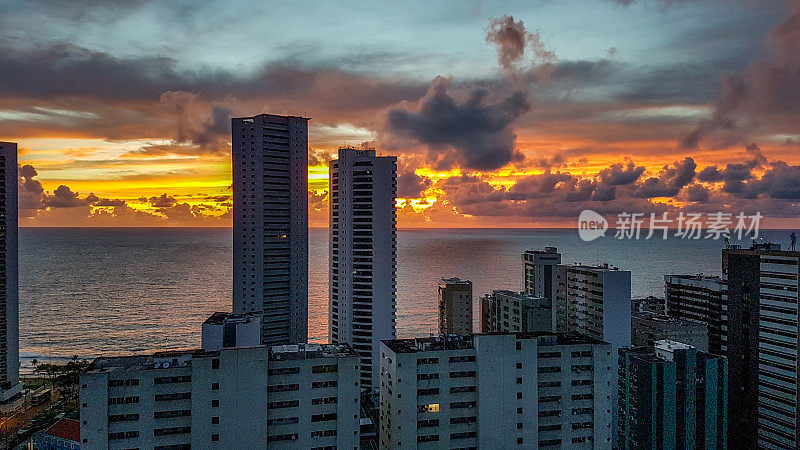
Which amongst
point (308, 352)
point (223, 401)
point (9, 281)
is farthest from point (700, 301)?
point (9, 281)

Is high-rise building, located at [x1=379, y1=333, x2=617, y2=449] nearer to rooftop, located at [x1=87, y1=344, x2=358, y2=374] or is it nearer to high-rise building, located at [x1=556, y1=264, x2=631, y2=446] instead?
rooftop, located at [x1=87, y1=344, x2=358, y2=374]

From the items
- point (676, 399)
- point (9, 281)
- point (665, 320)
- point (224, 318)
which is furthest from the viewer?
point (9, 281)

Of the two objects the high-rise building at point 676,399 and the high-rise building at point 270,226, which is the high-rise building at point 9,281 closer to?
the high-rise building at point 270,226

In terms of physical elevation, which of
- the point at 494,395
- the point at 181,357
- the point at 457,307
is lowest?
the point at 457,307

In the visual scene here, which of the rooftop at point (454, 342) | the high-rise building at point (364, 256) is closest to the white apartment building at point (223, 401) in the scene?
the rooftop at point (454, 342)

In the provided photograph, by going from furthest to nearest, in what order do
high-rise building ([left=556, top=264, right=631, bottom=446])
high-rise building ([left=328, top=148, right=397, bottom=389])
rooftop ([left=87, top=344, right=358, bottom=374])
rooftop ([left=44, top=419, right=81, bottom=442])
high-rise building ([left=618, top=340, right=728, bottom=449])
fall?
high-rise building ([left=328, top=148, right=397, bottom=389]) → high-rise building ([left=556, top=264, right=631, bottom=446]) → rooftop ([left=44, top=419, right=81, bottom=442]) → high-rise building ([left=618, top=340, right=728, bottom=449]) → rooftop ([left=87, top=344, right=358, bottom=374])

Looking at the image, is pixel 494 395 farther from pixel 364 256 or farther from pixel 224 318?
pixel 364 256

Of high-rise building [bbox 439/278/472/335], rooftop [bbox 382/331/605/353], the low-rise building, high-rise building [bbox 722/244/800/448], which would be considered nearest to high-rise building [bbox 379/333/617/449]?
rooftop [bbox 382/331/605/353]
